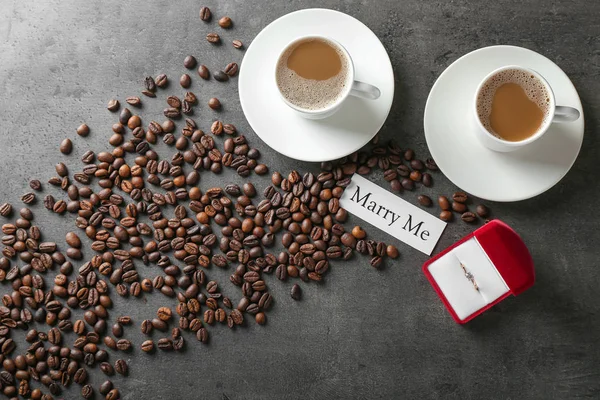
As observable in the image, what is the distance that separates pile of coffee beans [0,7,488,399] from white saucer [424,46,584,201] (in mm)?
141

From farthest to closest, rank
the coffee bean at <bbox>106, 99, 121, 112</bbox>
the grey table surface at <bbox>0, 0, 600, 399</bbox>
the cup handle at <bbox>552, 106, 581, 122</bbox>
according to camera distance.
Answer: the coffee bean at <bbox>106, 99, 121, 112</bbox>, the grey table surface at <bbox>0, 0, 600, 399</bbox>, the cup handle at <bbox>552, 106, 581, 122</bbox>

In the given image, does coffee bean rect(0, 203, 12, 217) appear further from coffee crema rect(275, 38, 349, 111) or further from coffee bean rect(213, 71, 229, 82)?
coffee crema rect(275, 38, 349, 111)

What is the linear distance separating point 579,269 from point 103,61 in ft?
4.77

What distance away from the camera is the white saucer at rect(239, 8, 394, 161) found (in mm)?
1278

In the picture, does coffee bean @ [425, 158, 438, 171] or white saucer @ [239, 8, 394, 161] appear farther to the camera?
coffee bean @ [425, 158, 438, 171]

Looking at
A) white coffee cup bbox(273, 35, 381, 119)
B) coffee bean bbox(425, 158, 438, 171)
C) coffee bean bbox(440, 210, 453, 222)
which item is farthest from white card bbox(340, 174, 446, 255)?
white coffee cup bbox(273, 35, 381, 119)

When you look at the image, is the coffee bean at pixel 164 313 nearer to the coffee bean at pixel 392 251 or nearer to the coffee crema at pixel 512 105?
the coffee bean at pixel 392 251

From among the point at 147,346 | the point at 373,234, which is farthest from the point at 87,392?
the point at 373,234

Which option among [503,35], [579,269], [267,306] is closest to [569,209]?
[579,269]

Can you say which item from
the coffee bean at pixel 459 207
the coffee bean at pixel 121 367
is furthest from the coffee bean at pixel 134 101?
the coffee bean at pixel 459 207

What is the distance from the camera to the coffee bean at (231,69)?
144 cm

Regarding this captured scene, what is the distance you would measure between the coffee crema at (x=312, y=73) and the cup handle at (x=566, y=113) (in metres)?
0.49

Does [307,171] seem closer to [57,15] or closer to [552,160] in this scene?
[552,160]

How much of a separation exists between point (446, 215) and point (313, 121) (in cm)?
45
